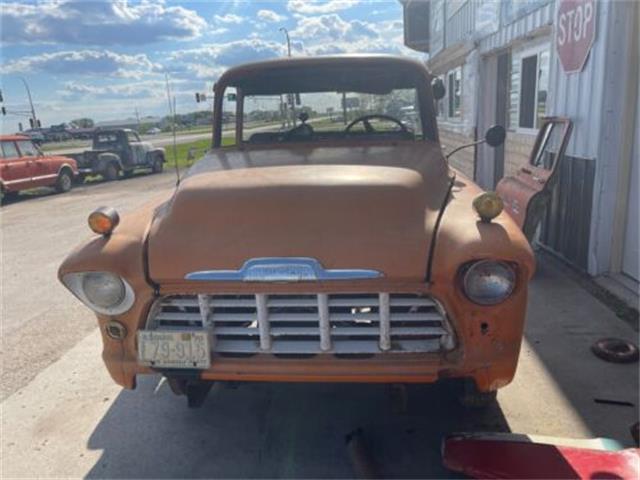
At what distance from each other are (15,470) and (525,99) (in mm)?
7585

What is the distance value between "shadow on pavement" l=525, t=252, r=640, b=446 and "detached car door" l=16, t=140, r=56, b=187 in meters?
14.6

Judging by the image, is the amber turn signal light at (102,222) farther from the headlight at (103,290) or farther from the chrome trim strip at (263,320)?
the chrome trim strip at (263,320)

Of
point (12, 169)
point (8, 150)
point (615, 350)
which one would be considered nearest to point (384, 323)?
point (615, 350)

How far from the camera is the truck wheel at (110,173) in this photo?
62.8 ft

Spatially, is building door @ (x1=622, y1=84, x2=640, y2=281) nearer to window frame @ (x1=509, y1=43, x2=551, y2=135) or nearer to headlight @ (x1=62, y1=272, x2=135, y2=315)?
window frame @ (x1=509, y1=43, x2=551, y2=135)

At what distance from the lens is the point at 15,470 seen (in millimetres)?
2939

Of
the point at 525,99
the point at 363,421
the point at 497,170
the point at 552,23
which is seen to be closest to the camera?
the point at 363,421

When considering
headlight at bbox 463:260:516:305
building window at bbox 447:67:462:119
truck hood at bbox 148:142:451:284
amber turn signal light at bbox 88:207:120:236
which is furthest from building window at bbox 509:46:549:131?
amber turn signal light at bbox 88:207:120:236

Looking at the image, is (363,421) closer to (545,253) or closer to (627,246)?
(627,246)

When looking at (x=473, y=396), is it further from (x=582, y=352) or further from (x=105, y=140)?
(x=105, y=140)

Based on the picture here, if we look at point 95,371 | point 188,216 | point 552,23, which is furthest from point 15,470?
point 552,23

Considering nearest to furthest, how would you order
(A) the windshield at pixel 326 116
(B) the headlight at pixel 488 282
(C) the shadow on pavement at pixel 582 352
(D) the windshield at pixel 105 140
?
1. (B) the headlight at pixel 488 282
2. (C) the shadow on pavement at pixel 582 352
3. (A) the windshield at pixel 326 116
4. (D) the windshield at pixel 105 140

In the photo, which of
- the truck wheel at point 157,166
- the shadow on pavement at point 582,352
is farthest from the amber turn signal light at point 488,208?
the truck wheel at point 157,166

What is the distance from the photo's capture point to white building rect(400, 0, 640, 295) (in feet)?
16.0
